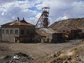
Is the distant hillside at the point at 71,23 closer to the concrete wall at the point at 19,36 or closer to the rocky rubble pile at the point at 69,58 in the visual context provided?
the concrete wall at the point at 19,36

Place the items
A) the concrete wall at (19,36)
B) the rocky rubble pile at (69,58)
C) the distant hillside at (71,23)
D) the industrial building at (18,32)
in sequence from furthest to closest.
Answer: the distant hillside at (71,23) < the industrial building at (18,32) < the concrete wall at (19,36) < the rocky rubble pile at (69,58)

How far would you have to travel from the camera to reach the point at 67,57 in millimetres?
11305

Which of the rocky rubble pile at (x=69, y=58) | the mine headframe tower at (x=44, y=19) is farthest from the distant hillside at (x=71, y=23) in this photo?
the rocky rubble pile at (x=69, y=58)

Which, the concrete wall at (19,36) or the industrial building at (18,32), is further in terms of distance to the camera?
the industrial building at (18,32)

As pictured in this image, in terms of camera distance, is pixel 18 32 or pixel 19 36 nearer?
pixel 19 36

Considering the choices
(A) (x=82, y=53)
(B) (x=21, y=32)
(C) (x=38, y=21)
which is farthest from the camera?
(C) (x=38, y=21)

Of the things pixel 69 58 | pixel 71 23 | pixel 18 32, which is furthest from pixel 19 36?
pixel 71 23

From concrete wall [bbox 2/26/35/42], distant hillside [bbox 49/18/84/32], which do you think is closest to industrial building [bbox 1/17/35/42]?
concrete wall [bbox 2/26/35/42]

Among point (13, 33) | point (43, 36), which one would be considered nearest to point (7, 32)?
point (13, 33)

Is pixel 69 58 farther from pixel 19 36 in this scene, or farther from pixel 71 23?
pixel 71 23

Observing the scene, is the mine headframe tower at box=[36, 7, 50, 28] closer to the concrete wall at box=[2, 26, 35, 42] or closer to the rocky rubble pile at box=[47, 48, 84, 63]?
the concrete wall at box=[2, 26, 35, 42]

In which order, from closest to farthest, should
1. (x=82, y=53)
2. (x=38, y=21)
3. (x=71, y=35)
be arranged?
1. (x=82, y=53)
2. (x=71, y=35)
3. (x=38, y=21)

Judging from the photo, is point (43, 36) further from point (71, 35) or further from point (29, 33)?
point (71, 35)

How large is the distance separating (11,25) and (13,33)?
2195 mm
